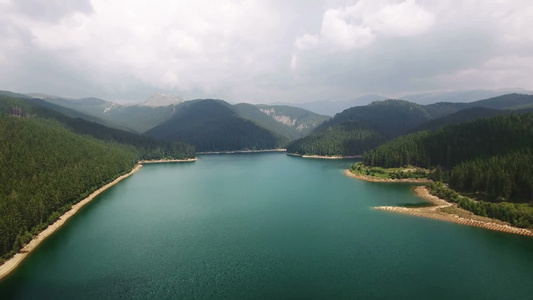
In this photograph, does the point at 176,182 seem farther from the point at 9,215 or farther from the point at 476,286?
the point at 476,286

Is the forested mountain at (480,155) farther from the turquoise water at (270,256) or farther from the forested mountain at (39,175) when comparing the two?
the forested mountain at (39,175)

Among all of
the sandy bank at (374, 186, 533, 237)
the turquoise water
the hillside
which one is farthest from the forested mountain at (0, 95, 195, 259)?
the hillside

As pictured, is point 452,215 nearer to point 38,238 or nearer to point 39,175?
point 38,238

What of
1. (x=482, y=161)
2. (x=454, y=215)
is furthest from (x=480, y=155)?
(x=454, y=215)

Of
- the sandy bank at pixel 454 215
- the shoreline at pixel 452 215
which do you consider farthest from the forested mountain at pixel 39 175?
the sandy bank at pixel 454 215

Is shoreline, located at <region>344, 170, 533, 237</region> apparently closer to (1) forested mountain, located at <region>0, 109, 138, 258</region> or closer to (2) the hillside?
(2) the hillside
